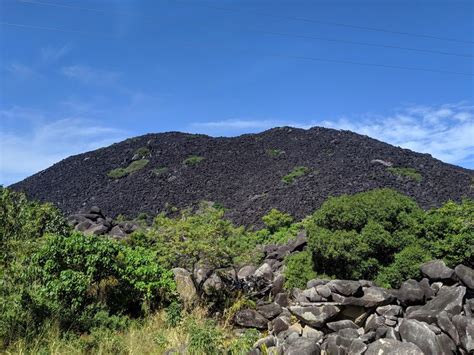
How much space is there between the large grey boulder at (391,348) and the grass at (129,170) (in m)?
33.8

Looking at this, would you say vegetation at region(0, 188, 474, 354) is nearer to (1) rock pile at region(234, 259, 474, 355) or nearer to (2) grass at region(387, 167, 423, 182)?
(1) rock pile at region(234, 259, 474, 355)

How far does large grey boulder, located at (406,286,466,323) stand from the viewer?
647 centimetres

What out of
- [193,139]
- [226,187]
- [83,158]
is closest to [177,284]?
[226,187]

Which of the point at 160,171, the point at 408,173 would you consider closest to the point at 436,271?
the point at 408,173

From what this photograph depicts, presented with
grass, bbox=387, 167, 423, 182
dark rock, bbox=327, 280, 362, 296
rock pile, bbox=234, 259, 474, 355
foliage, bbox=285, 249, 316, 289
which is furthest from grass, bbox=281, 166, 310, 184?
dark rock, bbox=327, 280, 362, 296

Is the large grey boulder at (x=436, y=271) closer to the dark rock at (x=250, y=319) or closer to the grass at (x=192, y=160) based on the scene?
the dark rock at (x=250, y=319)

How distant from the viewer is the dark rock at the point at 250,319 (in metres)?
8.46

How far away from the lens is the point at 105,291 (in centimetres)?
888

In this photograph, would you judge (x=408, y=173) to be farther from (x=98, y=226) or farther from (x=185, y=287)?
(x=185, y=287)

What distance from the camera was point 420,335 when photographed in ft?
19.9

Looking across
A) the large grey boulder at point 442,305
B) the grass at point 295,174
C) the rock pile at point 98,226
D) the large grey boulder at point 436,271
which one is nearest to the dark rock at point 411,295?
the large grey boulder at point 442,305

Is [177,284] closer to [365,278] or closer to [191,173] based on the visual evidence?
[365,278]

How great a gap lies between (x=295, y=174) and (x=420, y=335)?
24.1 m

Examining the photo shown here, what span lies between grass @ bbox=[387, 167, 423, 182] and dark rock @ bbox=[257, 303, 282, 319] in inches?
765
